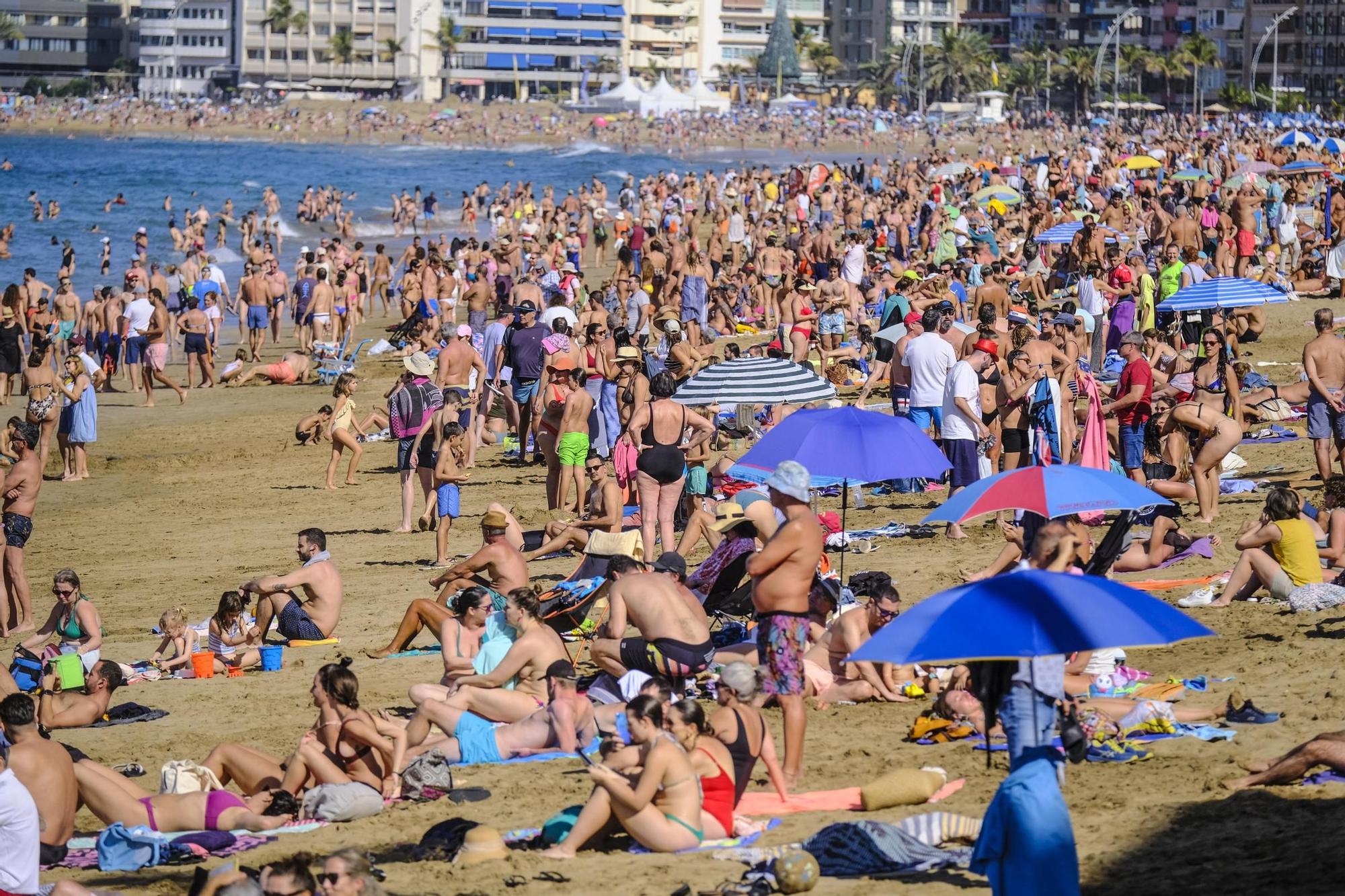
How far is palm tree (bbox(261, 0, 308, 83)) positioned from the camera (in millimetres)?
128250

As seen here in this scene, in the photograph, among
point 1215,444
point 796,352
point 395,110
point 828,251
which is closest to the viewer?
point 1215,444

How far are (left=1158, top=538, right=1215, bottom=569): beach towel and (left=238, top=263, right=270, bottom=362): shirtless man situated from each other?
15256 mm

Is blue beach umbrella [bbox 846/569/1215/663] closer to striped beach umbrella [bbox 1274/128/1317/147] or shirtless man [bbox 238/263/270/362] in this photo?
shirtless man [bbox 238/263/270/362]

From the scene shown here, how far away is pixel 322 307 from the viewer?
23.3 meters

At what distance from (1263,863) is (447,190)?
63.0 m

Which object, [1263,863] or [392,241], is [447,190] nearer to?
[392,241]

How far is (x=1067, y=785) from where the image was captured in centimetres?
741

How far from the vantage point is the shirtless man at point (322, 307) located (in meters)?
23.1

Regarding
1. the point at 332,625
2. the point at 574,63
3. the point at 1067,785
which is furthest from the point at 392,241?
the point at 574,63

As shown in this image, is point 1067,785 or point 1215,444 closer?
point 1067,785

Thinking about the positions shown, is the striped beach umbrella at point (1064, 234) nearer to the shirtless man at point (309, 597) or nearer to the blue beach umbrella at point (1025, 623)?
the shirtless man at point (309, 597)

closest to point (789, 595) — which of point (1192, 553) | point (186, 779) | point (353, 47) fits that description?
point (186, 779)

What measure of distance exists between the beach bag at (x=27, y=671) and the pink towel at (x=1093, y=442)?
6913 mm

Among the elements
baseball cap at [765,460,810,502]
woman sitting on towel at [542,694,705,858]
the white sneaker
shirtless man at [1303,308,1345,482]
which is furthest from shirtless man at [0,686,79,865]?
shirtless man at [1303,308,1345,482]
